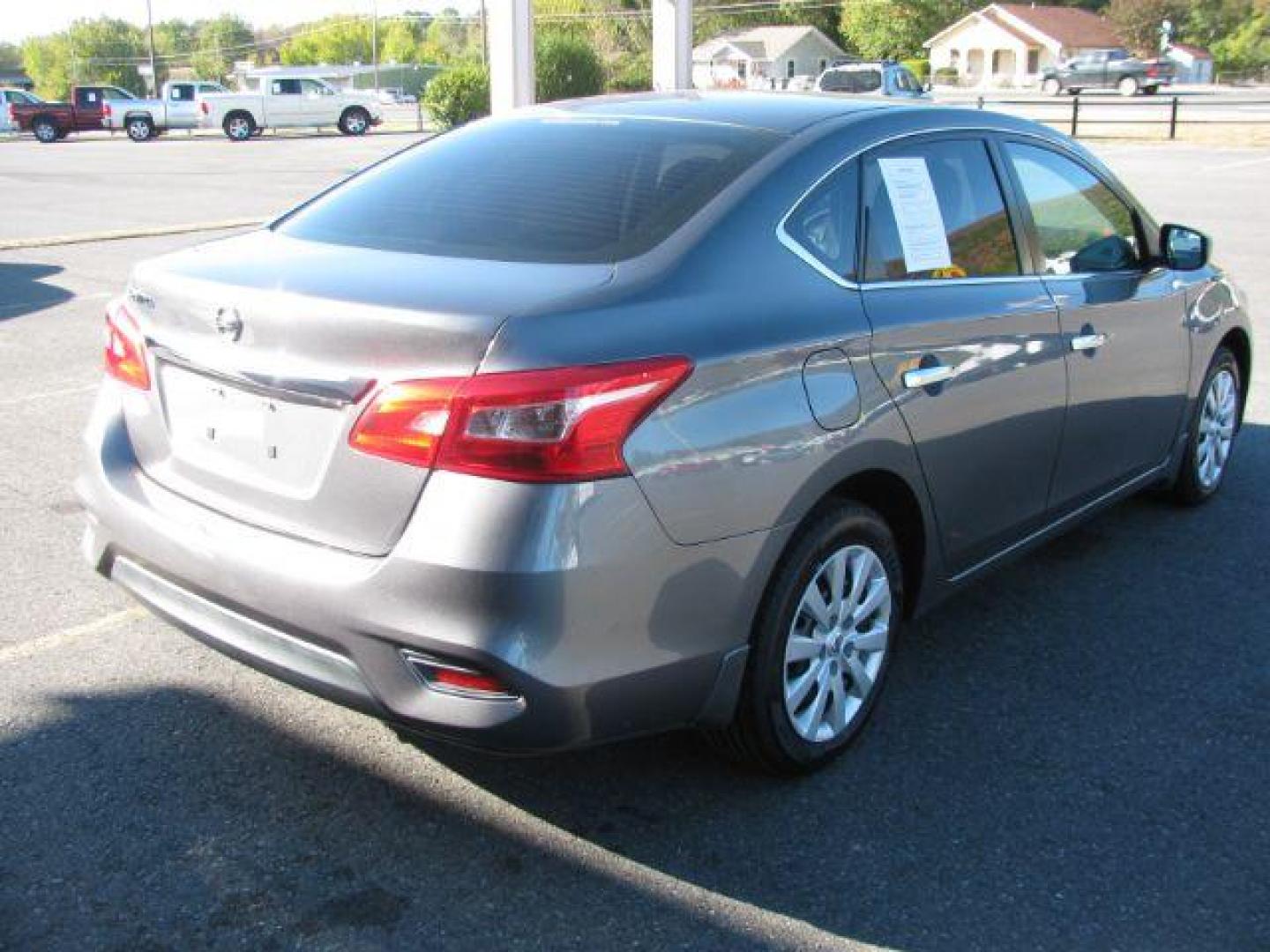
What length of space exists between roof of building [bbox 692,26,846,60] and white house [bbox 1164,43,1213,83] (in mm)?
25140

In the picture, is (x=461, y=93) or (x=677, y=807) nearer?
(x=677, y=807)

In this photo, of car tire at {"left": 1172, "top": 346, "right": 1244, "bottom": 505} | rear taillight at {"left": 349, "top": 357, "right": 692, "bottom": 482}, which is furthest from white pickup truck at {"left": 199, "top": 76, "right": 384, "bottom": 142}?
rear taillight at {"left": 349, "top": 357, "right": 692, "bottom": 482}

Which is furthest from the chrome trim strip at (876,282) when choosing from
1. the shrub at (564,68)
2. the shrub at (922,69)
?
the shrub at (922,69)

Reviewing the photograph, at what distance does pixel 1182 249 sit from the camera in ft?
15.7

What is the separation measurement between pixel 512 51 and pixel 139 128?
26.3 meters

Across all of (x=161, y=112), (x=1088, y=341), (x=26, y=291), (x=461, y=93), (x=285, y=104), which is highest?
(x=461, y=93)

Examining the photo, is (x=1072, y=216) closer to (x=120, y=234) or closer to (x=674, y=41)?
(x=120, y=234)

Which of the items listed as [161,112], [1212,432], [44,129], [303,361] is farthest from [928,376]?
[161,112]

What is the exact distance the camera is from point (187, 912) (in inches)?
108

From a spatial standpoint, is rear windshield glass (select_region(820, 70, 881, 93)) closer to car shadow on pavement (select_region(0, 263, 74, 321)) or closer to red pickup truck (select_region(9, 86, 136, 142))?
car shadow on pavement (select_region(0, 263, 74, 321))

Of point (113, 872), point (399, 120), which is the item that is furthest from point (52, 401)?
point (399, 120)

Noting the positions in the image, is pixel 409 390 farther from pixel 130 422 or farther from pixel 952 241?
pixel 952 241

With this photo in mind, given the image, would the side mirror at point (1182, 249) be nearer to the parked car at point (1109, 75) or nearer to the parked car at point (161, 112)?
the parked car at point (161, 112)

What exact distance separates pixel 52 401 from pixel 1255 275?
9577 mm
